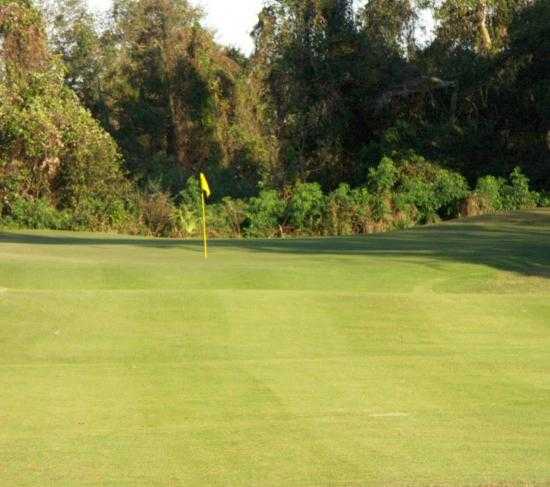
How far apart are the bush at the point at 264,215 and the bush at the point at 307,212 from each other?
0.37 m

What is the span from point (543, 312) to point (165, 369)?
19.4 ft

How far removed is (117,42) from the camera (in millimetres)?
59312

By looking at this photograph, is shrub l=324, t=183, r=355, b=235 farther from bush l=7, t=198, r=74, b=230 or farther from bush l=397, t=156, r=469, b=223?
bush l=7, t=198, r=74, b=230

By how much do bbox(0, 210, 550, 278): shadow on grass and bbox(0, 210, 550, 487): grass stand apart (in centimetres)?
18

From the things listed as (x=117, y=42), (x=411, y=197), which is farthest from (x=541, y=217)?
(x=117, y=42)

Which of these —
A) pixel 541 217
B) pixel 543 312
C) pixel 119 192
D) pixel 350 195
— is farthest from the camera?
pixel 119 192

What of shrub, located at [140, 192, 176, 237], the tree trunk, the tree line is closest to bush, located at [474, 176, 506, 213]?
the tree line

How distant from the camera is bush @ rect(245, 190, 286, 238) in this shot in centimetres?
3584

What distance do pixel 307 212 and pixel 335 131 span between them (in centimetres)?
741

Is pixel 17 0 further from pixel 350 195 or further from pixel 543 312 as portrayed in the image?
pixel 543 312

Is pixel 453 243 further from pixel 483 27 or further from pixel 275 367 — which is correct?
pixel 483 27

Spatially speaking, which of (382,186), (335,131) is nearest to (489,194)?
(382,186)

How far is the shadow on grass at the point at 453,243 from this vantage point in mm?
21078

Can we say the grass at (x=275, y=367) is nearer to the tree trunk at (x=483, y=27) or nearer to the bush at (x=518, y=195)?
the bush at (x=518, y=195)
